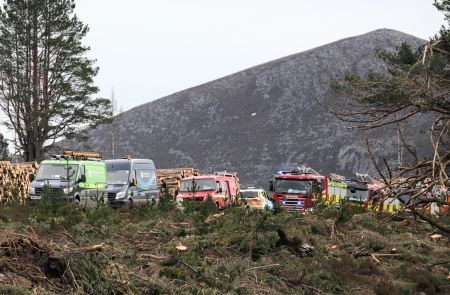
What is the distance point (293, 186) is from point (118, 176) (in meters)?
8.19

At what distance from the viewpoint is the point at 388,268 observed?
12070 mm

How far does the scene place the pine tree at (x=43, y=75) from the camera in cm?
4438

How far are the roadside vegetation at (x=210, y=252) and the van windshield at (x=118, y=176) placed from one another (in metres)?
10.0

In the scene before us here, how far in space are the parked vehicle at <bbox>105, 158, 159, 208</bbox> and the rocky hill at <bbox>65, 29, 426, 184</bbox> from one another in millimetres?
86143

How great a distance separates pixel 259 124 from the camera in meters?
147

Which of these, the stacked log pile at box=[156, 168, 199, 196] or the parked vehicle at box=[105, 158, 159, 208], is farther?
the stacked log pile at box=[156, 168, 199, 196]

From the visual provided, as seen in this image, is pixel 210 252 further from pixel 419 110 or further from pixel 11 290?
pixel 11 290

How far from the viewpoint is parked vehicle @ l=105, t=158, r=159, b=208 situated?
24.1m

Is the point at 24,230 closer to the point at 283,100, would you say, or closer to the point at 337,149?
the point at 337,149

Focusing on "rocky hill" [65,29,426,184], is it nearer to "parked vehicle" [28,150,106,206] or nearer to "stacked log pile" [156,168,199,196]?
"stacked log pile" [156,168,199,196]

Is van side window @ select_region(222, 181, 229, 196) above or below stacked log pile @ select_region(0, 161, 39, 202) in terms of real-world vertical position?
below

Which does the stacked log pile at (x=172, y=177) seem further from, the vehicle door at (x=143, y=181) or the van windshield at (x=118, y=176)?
the van windshield at (x=118, y=176)

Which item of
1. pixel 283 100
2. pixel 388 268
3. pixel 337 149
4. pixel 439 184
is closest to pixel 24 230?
pixel 439 184

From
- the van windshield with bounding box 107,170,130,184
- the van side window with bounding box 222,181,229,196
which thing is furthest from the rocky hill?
the van side window with bounding box 222,181,229,196
